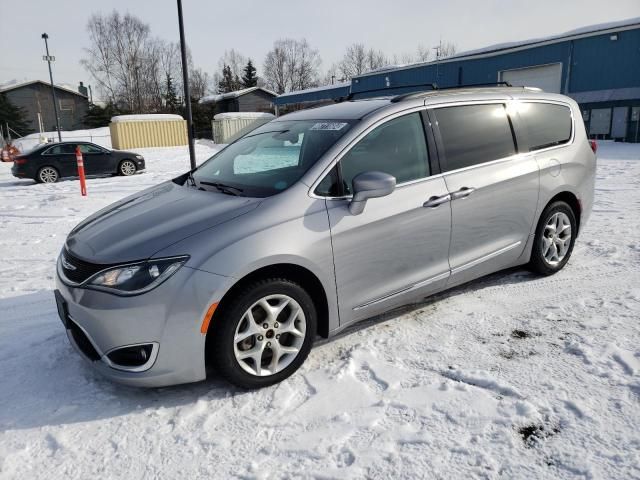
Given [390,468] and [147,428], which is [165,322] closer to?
[147,428]

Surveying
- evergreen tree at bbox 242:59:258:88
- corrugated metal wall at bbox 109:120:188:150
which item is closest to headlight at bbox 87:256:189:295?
corrugated metal wall at bbox 109:120:188:150

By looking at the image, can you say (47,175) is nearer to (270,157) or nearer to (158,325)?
(270,157)

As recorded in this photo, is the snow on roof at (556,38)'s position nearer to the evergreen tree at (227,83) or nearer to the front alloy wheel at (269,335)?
the front alloy wheel at (269,335)

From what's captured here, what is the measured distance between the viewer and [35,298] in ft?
15.1

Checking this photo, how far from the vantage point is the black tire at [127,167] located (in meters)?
16.2

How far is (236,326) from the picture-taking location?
9.18ft

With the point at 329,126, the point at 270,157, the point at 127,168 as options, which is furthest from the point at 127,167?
the point at 329,126

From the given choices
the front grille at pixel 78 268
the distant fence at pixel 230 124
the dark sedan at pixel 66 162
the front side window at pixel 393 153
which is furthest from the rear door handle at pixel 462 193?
the distant fence at pixel 230 124

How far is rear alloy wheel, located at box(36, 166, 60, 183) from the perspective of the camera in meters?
14.8

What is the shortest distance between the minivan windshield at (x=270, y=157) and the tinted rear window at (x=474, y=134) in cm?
84

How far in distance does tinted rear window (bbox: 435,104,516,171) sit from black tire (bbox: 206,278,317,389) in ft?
5.29

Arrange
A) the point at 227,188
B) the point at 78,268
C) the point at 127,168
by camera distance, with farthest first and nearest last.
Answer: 1. the point at 127,168
2. the point at 227,188
3. the point at 78,268

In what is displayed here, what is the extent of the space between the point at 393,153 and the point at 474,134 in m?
0.88

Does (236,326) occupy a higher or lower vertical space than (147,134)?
lower
